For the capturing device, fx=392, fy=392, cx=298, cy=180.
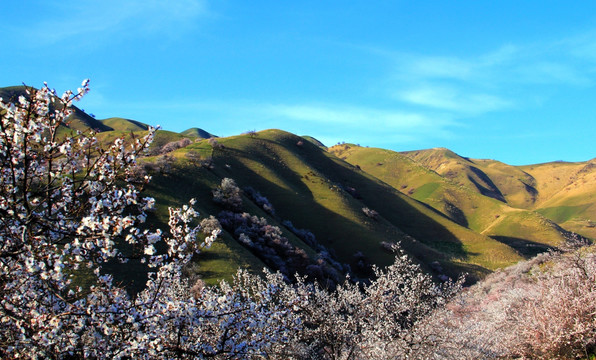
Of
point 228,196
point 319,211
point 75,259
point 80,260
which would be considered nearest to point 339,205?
point 319,211

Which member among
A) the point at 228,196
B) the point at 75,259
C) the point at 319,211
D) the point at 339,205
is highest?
the point at 228,196

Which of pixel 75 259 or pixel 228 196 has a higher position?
pixel 228 196

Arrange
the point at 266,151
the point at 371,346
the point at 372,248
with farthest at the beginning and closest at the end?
the point at 266,151 → the point at 372,248 → the point at 371,346

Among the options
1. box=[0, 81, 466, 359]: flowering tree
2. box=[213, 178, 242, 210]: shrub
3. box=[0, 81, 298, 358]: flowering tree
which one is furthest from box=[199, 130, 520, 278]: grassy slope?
box=[0, 81, 298, 358]: flowering tree

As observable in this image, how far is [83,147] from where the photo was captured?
920 cm

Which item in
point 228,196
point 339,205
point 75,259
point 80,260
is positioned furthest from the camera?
point 339,205

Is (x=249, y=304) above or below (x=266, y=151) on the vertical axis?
below

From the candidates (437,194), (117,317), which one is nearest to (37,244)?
(117,317)

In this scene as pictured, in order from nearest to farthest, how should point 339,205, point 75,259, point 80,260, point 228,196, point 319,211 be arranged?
point 80,260 < point 75,259 < point 228,196 < point 319,211 < point 339,205

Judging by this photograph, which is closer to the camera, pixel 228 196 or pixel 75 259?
pixel 75 259

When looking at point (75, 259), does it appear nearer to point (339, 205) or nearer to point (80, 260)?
point (80, 260)

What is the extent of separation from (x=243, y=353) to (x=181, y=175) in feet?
193

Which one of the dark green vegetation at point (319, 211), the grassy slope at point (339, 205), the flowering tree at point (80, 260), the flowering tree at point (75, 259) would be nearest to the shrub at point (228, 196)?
the dark green vegetation at point (319, 211)

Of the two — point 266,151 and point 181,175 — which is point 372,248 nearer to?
point 181,175
